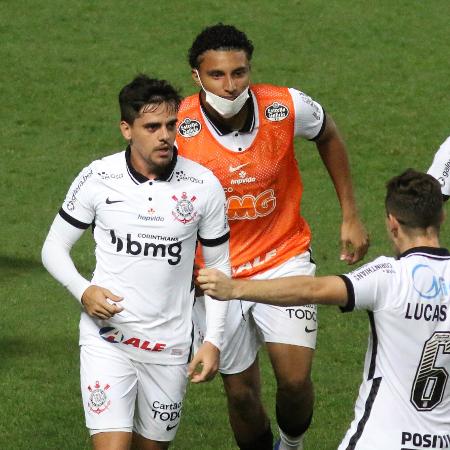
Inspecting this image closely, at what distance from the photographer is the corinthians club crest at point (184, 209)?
8508 mm

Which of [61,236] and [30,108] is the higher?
[61,236]

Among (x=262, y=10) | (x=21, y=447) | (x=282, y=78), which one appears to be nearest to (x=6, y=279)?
(x=21, y=447)

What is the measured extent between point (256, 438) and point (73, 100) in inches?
465

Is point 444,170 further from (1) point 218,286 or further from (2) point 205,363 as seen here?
(1) point 218,286

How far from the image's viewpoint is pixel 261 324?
32.2ft

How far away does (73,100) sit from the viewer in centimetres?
2109

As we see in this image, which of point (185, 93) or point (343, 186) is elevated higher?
point (343, 186)

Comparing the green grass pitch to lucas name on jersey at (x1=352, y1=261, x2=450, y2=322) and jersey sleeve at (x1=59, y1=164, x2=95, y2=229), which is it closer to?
jersey sleeve at (x1=59, y1=164, x2=95, y2=229)

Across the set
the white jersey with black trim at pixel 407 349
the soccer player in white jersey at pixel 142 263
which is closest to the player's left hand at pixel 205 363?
the soccer player in white jersey at pixel 142 263

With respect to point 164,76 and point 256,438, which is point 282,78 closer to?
point 164,76

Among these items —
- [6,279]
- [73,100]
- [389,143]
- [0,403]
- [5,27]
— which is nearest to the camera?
[0,403]

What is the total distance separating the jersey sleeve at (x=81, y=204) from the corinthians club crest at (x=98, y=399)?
0.98 metres

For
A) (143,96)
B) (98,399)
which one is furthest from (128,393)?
(143,96)

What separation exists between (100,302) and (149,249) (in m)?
0.46
